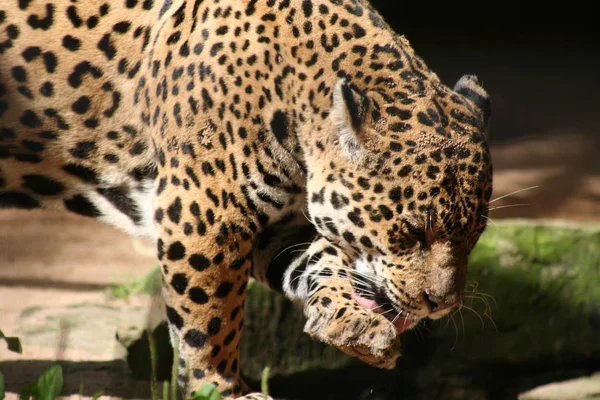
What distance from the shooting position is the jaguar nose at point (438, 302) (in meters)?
4.79

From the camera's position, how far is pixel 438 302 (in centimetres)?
481

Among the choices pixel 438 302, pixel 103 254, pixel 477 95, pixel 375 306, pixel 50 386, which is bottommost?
pixel 103 254

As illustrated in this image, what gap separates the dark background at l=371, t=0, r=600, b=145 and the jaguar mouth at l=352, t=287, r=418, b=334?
27.8 feet

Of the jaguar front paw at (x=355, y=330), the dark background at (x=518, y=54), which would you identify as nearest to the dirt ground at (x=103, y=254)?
the dark background at (x=518, y=54)

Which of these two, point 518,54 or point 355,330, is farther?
point 518,54

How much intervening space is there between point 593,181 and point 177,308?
24.5 ft

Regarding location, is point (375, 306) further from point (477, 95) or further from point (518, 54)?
point (518, 54)

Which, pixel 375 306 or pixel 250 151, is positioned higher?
pixel 250 151

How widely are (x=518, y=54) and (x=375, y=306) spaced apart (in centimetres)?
1451

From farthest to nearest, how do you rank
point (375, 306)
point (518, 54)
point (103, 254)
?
point (518, 54)
point (103, 254)
point (375, 306)

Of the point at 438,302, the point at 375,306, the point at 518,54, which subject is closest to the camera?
the point at 438,302

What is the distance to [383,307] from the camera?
203 inches

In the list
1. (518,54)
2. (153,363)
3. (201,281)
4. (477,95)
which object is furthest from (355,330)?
(518,54)

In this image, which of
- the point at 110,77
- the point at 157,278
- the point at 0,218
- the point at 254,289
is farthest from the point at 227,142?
the point at 0,218
